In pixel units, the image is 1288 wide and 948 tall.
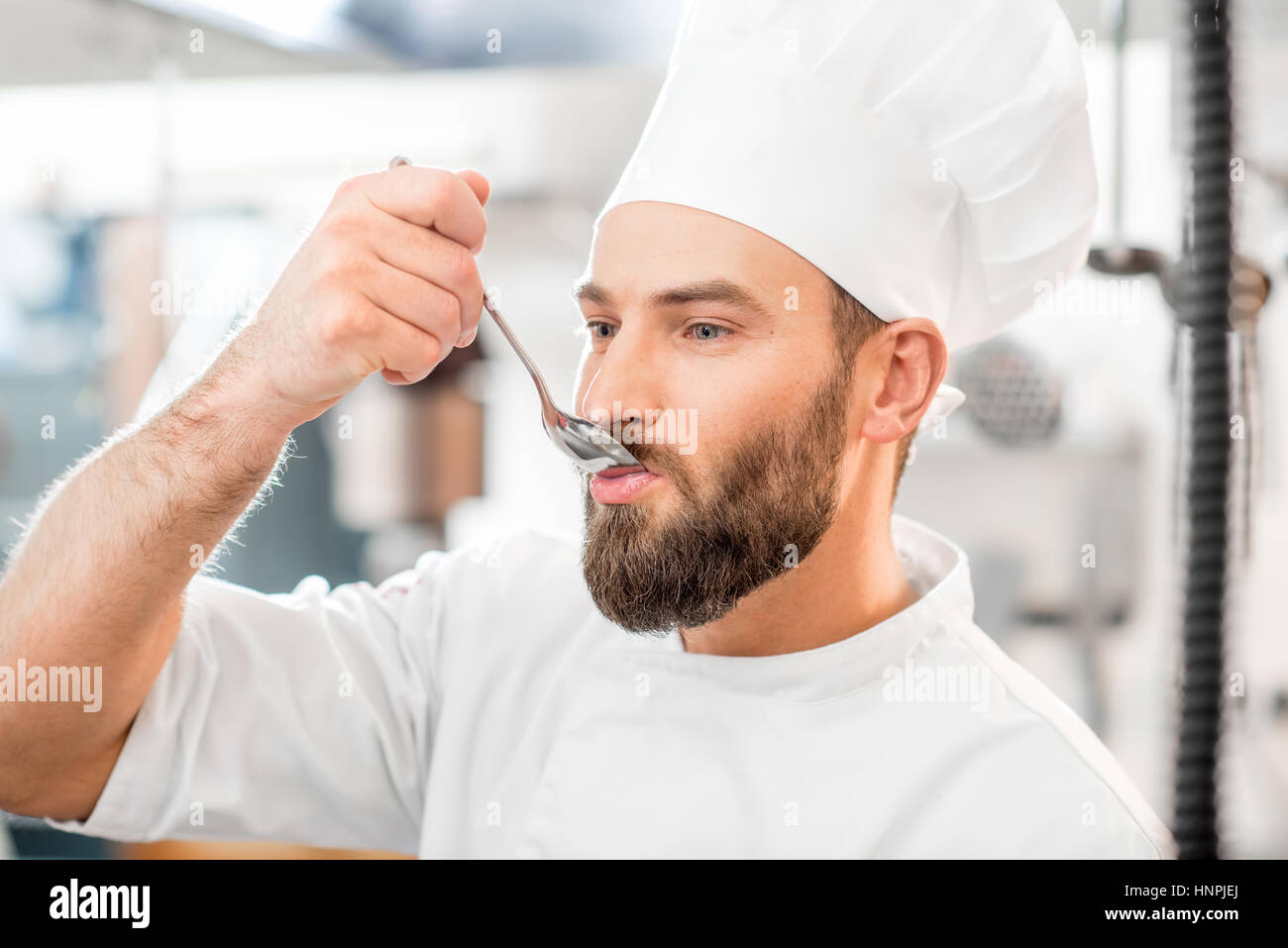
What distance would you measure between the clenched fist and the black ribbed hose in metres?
0.44

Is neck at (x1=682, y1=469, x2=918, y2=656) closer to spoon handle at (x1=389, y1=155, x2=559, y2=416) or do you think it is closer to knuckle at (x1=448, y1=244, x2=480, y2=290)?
spoon handle at (x1=389, y1=155, x2=559, y2=416)

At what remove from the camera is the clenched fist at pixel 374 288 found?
0.66m

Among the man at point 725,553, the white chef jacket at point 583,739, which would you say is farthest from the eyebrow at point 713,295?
the white chef jacket at point 583,739

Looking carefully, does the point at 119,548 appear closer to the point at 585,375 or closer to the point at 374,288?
the point at 374,288

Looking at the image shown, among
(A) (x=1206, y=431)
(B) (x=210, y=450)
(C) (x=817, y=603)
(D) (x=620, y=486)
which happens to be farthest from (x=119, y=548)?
(A) (x=1206, y=431)

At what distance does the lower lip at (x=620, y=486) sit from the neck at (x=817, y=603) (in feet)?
0.47

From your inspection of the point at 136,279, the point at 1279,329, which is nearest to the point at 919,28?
the point at 1279,329

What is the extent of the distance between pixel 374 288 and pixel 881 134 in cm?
41

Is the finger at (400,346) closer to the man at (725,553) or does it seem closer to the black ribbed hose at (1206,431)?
the man at (725,553)

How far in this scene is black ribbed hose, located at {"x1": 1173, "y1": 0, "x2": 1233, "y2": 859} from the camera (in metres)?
0.32

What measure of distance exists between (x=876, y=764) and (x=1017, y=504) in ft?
3.86

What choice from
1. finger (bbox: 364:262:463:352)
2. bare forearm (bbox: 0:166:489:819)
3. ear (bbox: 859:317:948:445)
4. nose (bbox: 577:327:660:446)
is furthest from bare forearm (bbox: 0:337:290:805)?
ear (bbox: 859:317:948:445)
